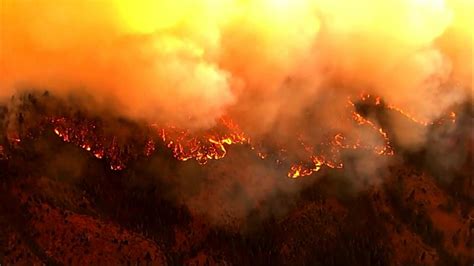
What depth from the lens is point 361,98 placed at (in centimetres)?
3088

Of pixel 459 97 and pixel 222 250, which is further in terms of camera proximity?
pixel 459 97

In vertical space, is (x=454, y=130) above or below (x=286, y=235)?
above

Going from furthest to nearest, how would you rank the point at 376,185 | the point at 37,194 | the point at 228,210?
the point at 376,185, the point at 228,210, the point at 37,194

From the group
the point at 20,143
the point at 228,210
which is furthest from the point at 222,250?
the point at 20,143

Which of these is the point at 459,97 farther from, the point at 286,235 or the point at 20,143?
the point at 20,143

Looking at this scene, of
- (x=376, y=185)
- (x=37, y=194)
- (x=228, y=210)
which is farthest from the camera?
(x=376, y=185)

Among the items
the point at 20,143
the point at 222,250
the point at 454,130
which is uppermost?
the point at 454,130

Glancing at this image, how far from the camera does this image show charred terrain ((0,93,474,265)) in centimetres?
2639

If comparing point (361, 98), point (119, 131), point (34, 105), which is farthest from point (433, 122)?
point (34, 105)

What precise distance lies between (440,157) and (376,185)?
10.6 ft

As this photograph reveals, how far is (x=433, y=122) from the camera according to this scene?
30922 mm

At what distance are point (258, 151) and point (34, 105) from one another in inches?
351

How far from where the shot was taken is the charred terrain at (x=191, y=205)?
1039 inches

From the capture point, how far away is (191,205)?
90.8ft
